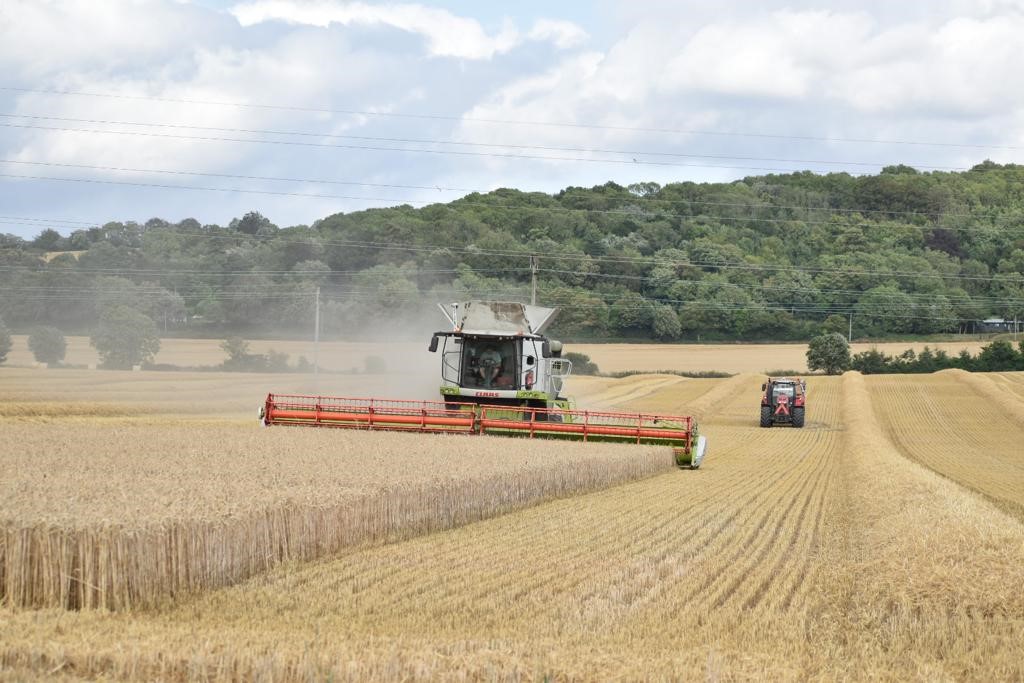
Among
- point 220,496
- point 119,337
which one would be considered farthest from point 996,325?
point 220,496

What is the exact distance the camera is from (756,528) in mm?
12742

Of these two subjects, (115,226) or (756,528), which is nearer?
(756,528)

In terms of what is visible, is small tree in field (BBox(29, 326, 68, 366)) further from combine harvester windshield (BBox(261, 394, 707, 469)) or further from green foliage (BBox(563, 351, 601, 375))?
combine harvester windshield (BBox(261, 394, 707, 469))

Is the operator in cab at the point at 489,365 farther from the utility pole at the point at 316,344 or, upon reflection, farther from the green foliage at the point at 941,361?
the green foliage at the point at 941,361

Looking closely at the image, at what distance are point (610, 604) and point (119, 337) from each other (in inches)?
1766

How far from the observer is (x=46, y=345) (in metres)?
47.5

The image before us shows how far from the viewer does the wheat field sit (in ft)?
20.4

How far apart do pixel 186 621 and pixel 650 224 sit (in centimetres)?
6784

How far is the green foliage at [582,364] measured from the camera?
60406 mm

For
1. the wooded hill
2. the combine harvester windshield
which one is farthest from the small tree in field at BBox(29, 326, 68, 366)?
the combine harvester windshield

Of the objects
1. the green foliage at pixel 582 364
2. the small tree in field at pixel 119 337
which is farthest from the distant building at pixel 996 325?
the small tree in field at pixel 119 337

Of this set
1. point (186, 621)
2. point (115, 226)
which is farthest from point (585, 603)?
point (115, 226)

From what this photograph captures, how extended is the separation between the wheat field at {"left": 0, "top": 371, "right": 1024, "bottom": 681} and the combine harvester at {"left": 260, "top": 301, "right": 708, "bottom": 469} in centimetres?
520

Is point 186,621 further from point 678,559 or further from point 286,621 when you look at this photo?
point 678,559
